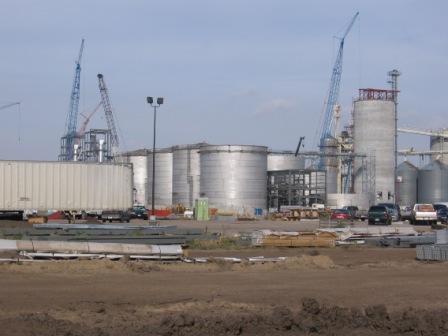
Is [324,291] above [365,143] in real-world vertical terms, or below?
below

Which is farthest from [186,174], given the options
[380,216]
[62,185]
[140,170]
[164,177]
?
[62,185]

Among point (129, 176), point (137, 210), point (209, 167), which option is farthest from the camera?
point (209, 167)

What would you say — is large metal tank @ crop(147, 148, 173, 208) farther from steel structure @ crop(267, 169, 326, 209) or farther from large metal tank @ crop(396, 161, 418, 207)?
large metal tank @ crop(396, 161, 418, 207)

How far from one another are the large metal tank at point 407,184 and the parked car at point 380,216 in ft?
186

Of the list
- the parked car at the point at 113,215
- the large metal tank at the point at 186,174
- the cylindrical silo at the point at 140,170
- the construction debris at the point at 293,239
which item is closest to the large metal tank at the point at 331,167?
the large metal tank at the point at 186,174

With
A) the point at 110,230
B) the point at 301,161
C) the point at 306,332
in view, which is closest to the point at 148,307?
the point at 306,332

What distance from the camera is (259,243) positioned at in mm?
33281

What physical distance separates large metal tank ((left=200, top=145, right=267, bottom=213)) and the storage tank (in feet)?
47.9

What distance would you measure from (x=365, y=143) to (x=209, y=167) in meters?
21.5

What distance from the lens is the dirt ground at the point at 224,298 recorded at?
1274cm

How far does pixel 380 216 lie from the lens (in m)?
59.8

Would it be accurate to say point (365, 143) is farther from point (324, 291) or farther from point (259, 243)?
point (324, 291)

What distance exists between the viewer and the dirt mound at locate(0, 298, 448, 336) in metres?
12.2

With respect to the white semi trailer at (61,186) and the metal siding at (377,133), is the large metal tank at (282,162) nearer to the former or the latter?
the metal siding at (377,133)
